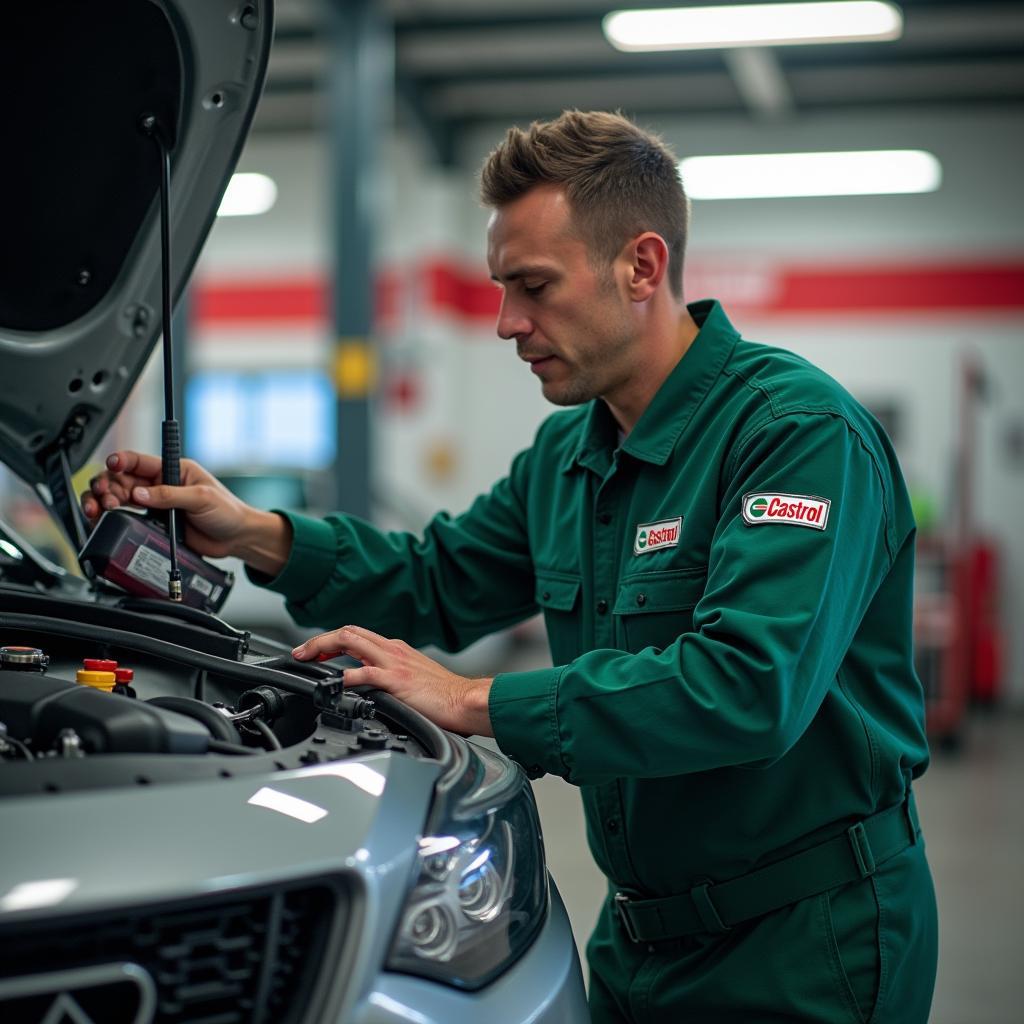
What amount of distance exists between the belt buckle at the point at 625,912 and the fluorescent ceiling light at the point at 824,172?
23.2 feet

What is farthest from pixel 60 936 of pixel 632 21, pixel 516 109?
pixel 516 109

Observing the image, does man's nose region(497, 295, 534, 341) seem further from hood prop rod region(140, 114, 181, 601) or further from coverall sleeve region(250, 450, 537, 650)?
hood prop rod region(140, 114, 181, 601)

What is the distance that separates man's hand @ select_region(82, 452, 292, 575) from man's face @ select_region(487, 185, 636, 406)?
1.54ft

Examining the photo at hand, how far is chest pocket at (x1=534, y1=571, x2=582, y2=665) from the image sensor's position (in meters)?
1.61

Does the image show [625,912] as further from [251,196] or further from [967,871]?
[251,196]

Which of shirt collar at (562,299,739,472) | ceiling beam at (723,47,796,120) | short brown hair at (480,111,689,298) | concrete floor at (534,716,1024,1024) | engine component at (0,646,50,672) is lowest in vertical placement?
concrete floor at (534,716,1024,1024)

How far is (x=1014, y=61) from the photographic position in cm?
727

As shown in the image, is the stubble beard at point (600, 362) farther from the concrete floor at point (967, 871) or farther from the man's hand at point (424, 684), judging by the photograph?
the concrete floor at point (967, 871)

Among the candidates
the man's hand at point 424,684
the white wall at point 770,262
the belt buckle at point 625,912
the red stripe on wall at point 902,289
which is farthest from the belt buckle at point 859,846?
the red stripe on wall at point 902,289

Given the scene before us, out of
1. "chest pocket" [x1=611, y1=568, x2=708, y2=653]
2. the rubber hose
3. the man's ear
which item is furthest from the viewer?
the man's ear

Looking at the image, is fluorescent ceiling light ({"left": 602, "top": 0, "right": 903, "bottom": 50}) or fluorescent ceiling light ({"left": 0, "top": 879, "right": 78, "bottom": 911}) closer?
fluorescent ceiling light ({"left": 0, "top": 879, "right": 78, "bottom": 911})

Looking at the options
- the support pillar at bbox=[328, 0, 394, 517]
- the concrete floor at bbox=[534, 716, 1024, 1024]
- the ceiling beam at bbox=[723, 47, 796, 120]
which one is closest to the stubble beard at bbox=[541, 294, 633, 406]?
the concrete floor at bbox=[534, 716, 1024, 1024]

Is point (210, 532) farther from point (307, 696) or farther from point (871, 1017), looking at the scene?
point (871, 1017)

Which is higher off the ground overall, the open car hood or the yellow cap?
the open car hood
